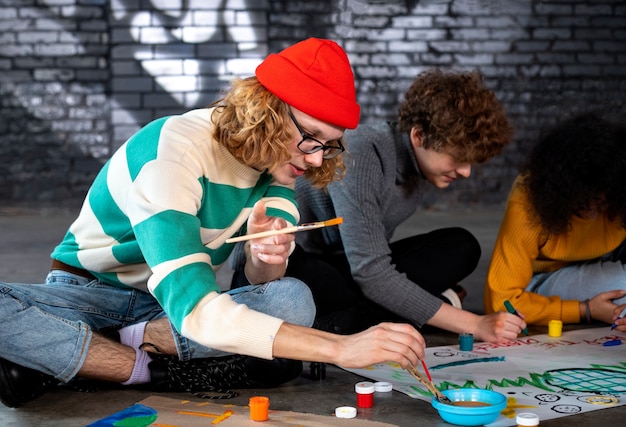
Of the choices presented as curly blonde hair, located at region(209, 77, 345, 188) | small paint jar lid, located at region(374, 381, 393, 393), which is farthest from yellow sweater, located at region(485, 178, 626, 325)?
curly blonde hair, located at region(209, 77, 345, 188)

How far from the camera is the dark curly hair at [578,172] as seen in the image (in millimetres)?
2547

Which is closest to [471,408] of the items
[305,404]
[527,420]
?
[527,420]

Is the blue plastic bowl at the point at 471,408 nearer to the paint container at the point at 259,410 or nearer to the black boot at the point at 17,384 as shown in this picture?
the paint container at the point at 259,410

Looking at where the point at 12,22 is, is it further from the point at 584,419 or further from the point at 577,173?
the point at 584,419

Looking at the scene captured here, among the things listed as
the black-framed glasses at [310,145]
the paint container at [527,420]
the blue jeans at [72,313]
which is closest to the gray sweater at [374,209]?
the blue jeans at [72,313]

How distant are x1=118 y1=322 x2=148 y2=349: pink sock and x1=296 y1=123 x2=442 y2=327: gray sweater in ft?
2.27

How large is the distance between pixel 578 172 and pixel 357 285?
0.76m

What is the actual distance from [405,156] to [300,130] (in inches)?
33.9

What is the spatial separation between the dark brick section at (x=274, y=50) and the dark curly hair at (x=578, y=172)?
3866mm

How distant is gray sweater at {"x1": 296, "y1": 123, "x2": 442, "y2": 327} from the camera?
2506 millimetres

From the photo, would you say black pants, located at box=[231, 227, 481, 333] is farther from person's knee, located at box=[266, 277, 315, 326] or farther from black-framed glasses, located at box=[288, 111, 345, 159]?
black-framed glasses, located at box=[288, 111, 345, 159]

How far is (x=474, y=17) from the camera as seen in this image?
21.2 feet

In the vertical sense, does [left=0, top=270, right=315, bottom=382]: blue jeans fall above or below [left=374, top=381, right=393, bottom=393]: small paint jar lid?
above

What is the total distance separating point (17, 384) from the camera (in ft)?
6.52
